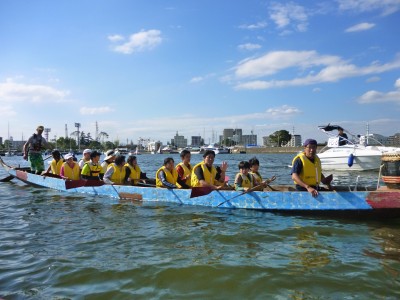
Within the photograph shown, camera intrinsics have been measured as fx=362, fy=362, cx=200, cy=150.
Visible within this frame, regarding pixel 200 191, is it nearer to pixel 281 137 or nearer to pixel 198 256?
pixel 198 256

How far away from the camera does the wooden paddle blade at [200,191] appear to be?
990 cm

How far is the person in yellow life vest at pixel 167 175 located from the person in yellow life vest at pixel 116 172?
1.78m

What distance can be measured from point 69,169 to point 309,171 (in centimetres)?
964

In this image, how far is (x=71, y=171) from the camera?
14.3 m

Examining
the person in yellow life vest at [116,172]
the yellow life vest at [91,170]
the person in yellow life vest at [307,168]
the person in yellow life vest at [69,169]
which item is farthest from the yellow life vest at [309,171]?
the person in yellow life vest at [69,169]

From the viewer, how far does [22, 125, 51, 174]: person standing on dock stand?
1545cm

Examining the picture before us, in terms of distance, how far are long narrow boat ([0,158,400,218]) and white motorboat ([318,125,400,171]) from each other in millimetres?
13936

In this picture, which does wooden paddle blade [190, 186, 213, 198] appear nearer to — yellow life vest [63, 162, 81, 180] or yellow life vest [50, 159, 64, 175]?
yellow life vest [63, 162, 81, 180]

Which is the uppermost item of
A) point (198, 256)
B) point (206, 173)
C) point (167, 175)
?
point (206, 173)

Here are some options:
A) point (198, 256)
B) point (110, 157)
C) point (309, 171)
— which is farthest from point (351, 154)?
point (198, 256)

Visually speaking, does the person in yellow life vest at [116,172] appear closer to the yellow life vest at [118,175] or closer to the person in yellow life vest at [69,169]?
the yellow life vest at [118,175]

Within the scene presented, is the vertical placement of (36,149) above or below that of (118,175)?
above

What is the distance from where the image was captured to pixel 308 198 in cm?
830

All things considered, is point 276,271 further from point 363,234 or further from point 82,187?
point 82,187
